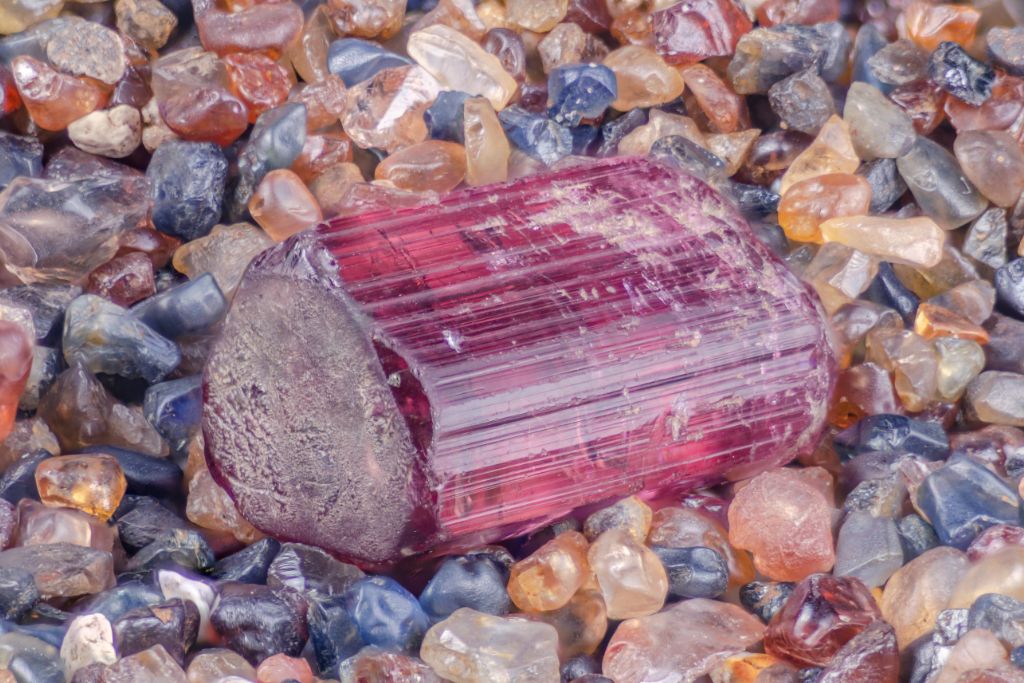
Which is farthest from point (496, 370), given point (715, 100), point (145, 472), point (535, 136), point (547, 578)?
point (715, 100)

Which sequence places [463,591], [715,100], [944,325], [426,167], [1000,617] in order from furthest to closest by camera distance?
[715,100] < [426,167] < [944,325] < [463,591] < [1000,617]

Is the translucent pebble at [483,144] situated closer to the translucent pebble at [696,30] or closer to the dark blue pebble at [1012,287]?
the translucent pebble at [696,30]

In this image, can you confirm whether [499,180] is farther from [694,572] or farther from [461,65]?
[694,572]

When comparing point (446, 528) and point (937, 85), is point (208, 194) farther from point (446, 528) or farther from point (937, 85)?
point (937, 85)

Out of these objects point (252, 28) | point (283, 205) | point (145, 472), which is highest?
point (252, 28)

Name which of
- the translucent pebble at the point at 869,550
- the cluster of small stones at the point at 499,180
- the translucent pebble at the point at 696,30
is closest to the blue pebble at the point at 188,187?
the cluster of small stones at the point at 499,180

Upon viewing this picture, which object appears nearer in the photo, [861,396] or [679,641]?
[679,641]
